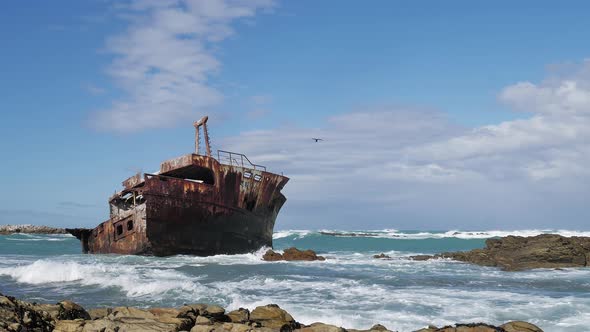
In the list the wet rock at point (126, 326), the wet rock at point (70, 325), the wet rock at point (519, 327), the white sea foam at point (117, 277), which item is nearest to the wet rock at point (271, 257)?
the white sea foam at point (117, 277)

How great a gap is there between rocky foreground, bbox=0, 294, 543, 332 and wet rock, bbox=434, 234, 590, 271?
1434cm

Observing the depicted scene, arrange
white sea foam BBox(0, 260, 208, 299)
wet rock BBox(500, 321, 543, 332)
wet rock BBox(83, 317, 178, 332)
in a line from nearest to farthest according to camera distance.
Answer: wet rock BBox(83, 317, 178, 332) < wet rock BBox(500, 321, 543, 332) < white sea foam BBox(0, 260, 208, 299)

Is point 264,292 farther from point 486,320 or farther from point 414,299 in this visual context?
point 486,320

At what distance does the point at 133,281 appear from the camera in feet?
47.3

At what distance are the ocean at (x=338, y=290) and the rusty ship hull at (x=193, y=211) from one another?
1402 mm

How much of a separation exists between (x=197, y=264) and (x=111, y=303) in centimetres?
834

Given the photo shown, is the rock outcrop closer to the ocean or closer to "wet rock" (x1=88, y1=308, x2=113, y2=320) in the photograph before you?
the ocean


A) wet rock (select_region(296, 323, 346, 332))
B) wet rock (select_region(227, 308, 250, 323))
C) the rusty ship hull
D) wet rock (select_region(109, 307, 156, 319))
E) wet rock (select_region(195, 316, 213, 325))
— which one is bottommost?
wet rock (select_region(296, 323, 346, 332))

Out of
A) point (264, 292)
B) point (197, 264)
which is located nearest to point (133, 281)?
point (264, 292)

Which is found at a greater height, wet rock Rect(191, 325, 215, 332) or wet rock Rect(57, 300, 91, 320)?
wet rock Rect(57, 300, 91, 320)

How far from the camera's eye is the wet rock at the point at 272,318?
8.04m

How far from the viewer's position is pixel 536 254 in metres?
22.0

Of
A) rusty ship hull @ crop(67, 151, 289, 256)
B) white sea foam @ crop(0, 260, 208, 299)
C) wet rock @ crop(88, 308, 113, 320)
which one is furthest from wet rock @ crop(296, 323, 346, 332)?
rusty ship hull @ crop(67, 151, 289, 256)

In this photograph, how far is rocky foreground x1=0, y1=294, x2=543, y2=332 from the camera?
7.20 meters
